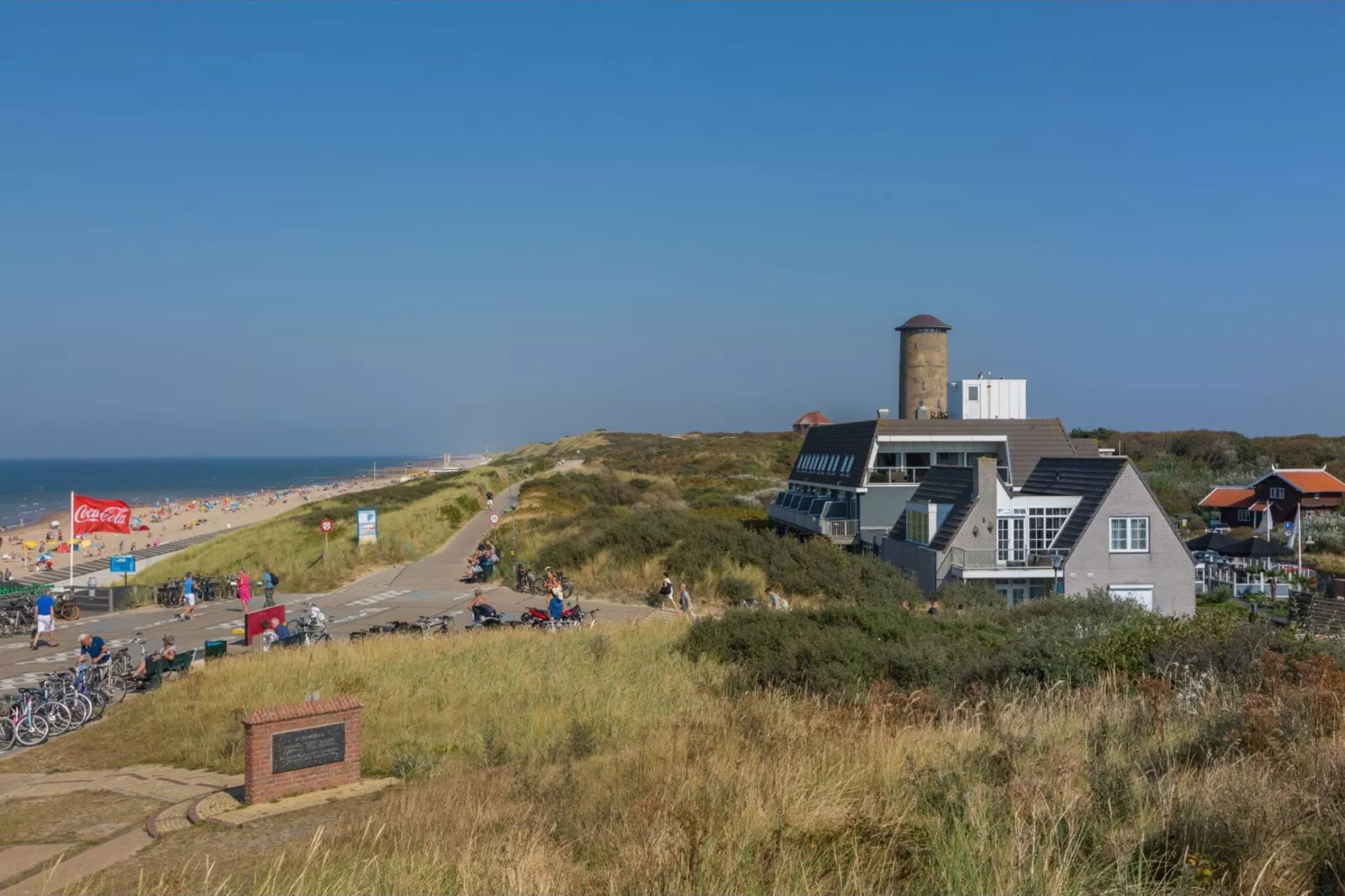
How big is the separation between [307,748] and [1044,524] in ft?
85.8

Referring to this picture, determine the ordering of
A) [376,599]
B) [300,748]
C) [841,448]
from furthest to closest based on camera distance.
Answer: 1. [841,448]
2. [376,599]
3. [300,748]

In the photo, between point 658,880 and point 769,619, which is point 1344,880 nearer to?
point 658,880

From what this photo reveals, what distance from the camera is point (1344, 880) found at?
4.74 meters

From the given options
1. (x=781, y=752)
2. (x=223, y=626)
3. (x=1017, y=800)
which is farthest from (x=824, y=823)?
(x=223, y=626)

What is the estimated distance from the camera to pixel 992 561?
30688 mm

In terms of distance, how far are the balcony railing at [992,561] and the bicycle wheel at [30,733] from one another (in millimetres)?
24640

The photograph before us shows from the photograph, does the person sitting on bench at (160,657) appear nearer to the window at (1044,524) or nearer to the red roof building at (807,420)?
the window at (1044,524)

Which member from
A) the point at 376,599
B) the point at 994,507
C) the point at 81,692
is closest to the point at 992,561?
the point at 994,507

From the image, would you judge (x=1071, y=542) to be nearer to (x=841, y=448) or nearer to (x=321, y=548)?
(x=841, y=448)

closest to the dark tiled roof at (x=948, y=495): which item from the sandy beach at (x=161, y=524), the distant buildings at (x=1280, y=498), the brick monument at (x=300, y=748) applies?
the brick monument at (x=300, y=748)

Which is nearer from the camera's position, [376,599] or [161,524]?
[376,599]

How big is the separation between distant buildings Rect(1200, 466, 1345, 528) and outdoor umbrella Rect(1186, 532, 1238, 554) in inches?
779

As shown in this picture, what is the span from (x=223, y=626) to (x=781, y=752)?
26.3 meters

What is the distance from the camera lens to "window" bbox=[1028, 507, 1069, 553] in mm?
31438
